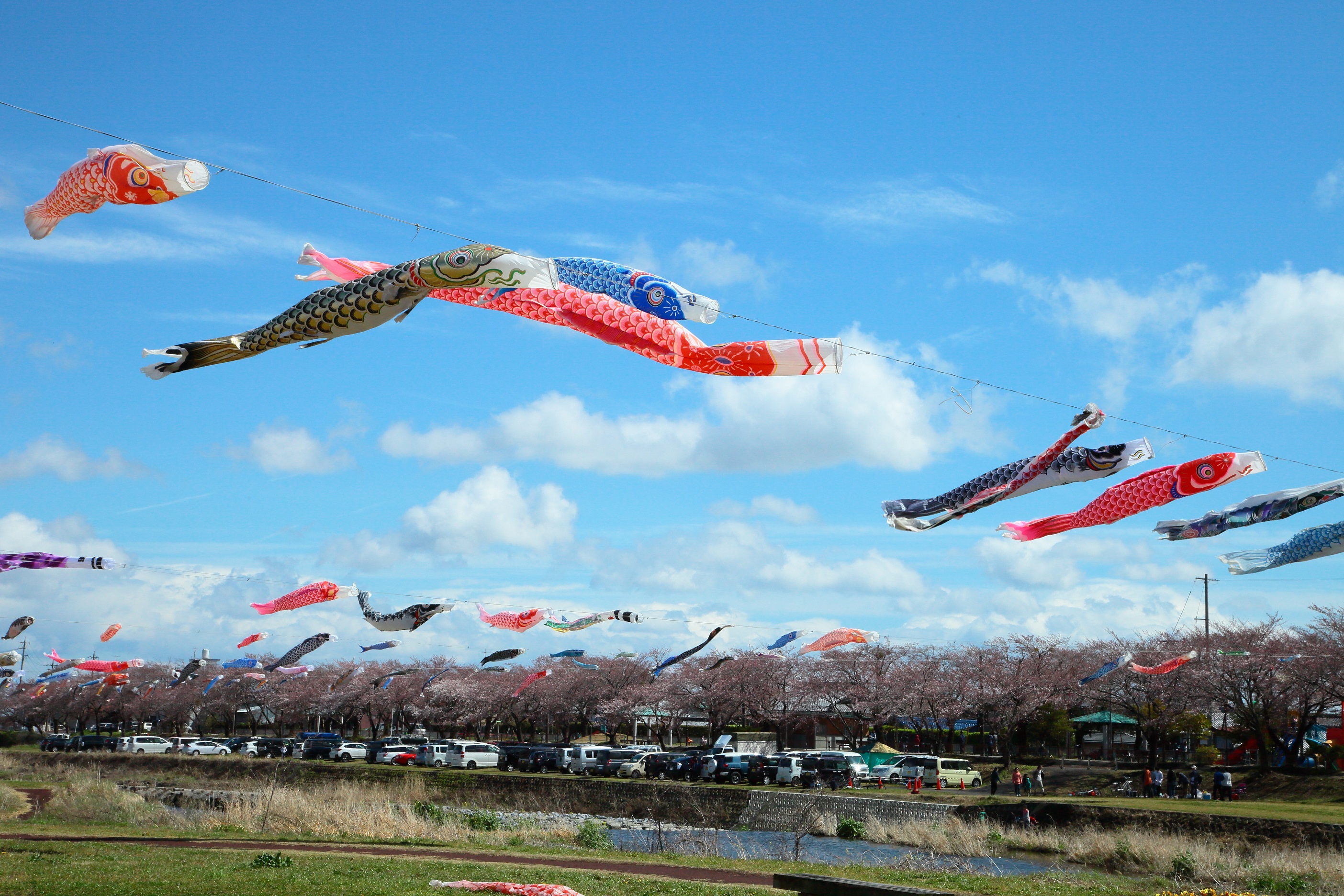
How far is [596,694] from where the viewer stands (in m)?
63.4

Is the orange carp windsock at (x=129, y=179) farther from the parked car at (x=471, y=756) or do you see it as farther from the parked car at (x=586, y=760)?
the parked car at (x=471, y=756)

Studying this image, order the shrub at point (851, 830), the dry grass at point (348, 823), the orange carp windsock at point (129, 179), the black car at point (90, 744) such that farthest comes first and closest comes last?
the black car at point (90, 744), the shrub at point (851, 830), the dry grass at point (348, 823), the orange carp windsock at point (129, 179)

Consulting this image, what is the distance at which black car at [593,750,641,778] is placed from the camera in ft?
138

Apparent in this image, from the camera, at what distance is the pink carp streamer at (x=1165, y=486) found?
14305 millimetres

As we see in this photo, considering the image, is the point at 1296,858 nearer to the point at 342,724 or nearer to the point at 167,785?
the point at 167,785

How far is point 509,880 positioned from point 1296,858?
15.4m

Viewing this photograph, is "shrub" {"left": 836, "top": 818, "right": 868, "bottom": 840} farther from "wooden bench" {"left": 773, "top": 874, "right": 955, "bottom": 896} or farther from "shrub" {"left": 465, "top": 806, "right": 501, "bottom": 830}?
"wooden bench" {"left": 773, "top": 874, "right": 955, "bottom": 896}

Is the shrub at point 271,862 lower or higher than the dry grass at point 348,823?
higher

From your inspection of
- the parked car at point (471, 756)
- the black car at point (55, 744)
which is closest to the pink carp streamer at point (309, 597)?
the parked car at point (471, 756)

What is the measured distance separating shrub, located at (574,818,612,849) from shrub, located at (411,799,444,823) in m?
3.66

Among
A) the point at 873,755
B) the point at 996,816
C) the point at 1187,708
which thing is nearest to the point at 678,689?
the point at 873,755

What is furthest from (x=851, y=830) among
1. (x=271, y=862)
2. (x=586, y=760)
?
(x=271, y=862)

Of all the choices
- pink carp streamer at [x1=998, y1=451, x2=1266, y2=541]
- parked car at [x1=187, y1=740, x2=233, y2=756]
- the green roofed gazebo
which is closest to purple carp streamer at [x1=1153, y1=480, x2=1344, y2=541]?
pink carp streamer at [x1=998, y1=451, x2=1266, y2=541]

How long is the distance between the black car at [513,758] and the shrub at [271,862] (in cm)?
3291
